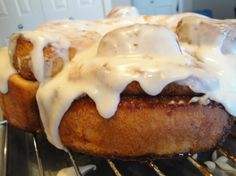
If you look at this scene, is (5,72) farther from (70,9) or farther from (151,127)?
(70,9)

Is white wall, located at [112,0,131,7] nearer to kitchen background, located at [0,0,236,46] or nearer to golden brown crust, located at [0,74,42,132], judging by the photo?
kitchen background, located at [0,0,236,46]

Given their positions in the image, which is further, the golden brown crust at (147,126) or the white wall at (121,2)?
the white wall at (121,2)

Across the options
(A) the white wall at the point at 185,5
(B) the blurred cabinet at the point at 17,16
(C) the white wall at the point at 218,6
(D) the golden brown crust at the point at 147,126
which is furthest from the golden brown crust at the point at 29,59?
(C) the white wall at the point at 218,6

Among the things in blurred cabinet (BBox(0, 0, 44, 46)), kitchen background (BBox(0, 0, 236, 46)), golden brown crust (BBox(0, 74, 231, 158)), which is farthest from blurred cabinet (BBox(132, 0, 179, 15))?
golden brown crust (BBox(0, 74, 231, 158))

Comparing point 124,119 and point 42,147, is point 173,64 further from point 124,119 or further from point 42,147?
point 42,147

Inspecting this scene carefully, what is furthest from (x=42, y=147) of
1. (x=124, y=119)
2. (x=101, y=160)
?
(x=124, y=119)

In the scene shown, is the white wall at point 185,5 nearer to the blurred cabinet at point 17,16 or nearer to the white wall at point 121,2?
the white wall at point 121,2

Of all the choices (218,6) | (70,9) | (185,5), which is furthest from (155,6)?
(70,9)
